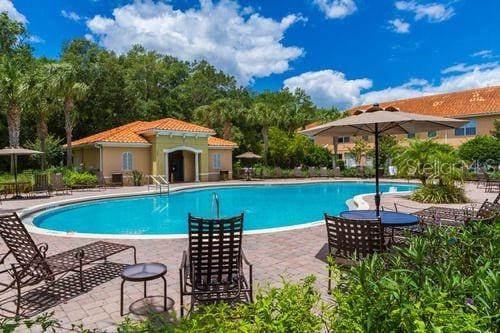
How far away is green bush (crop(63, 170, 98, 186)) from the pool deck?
44.3ft

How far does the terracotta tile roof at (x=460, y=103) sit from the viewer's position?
31125mm

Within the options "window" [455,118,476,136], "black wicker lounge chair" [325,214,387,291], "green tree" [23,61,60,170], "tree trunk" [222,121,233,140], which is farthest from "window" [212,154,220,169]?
"black wicker lounge chair" [325,214,387,291]

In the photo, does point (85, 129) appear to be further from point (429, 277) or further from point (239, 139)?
point (429, 277)

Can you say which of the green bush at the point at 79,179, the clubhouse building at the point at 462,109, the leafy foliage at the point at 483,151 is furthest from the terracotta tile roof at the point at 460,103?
the green bush at the point at 79,179

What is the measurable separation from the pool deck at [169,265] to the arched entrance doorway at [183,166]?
18948mm

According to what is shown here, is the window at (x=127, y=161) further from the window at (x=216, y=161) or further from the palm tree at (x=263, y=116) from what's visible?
the palm tree at (x=263, y=116)

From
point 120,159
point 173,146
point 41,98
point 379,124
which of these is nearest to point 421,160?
point 379,124

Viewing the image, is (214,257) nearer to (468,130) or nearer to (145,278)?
(145,278)

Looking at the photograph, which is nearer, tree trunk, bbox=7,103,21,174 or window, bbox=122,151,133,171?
tree trunk, bbox=7,103,21,174

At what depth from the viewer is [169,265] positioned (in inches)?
238

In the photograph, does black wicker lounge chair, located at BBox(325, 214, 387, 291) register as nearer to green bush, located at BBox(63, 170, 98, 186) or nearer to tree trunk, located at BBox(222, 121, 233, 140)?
green bush, located at BBox(63, 170, 98, 186)

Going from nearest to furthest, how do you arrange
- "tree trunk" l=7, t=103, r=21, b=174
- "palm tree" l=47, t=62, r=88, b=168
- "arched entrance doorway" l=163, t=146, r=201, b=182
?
"tree trunk" l=7, t=103, r=21, b=174 → "palm tree" l=47, t=62, r=88, b=168 → "arched entrance doorway" l=163, t=146, r=201, b=182

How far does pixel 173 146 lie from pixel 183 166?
8.53 ft

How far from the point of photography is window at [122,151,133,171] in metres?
24.5
